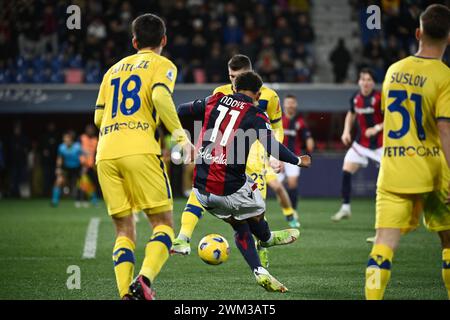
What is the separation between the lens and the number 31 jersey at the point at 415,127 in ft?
18.7

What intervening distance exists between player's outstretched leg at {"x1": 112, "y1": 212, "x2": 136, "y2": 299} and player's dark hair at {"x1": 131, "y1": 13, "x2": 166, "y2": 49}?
51.3 inches

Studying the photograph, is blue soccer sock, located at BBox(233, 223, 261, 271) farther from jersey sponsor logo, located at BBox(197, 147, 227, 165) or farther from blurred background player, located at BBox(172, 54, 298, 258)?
blurred background player, located at BBox(172, 54, 298, 258)

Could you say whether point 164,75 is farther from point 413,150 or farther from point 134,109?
point 413,150

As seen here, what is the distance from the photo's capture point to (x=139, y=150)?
244 inches

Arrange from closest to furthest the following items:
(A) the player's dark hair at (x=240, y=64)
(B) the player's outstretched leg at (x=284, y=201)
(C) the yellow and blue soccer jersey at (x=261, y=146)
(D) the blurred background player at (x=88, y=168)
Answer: (A) the player's dark hair at (x=240, y=64) < (C) the yellow and blue soccer jersey at (x=261, y=146) < (B) the player's outstretched leg at (x=284, y=201) < (D) the blurred background player at (x=88, y=168)

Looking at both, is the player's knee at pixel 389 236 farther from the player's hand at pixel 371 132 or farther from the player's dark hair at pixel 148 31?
the player's hand at pixel 371 132

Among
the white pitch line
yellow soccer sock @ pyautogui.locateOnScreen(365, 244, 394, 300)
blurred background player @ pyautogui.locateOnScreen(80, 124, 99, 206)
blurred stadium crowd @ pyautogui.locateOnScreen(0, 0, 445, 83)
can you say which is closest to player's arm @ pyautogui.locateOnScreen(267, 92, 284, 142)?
the white pitch line

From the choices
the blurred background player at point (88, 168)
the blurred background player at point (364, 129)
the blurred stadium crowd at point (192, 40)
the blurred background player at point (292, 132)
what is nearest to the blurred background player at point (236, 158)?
the blurred background player at point (364, 129)

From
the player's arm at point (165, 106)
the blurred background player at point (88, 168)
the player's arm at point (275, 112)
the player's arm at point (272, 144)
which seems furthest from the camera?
the blurred background player at point (88, 168)

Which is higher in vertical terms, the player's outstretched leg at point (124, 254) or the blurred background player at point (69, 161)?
the player's outstretched leg at point (124, 254)

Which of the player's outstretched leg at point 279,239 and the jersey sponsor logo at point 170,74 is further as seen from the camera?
the player's outstretched leg at point 279,239

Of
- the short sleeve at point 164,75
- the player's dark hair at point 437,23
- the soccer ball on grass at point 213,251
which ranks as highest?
the player's dark hair at point 437,23

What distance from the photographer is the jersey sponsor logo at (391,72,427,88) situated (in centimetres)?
571

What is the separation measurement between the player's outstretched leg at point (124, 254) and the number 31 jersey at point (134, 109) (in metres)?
0.50
